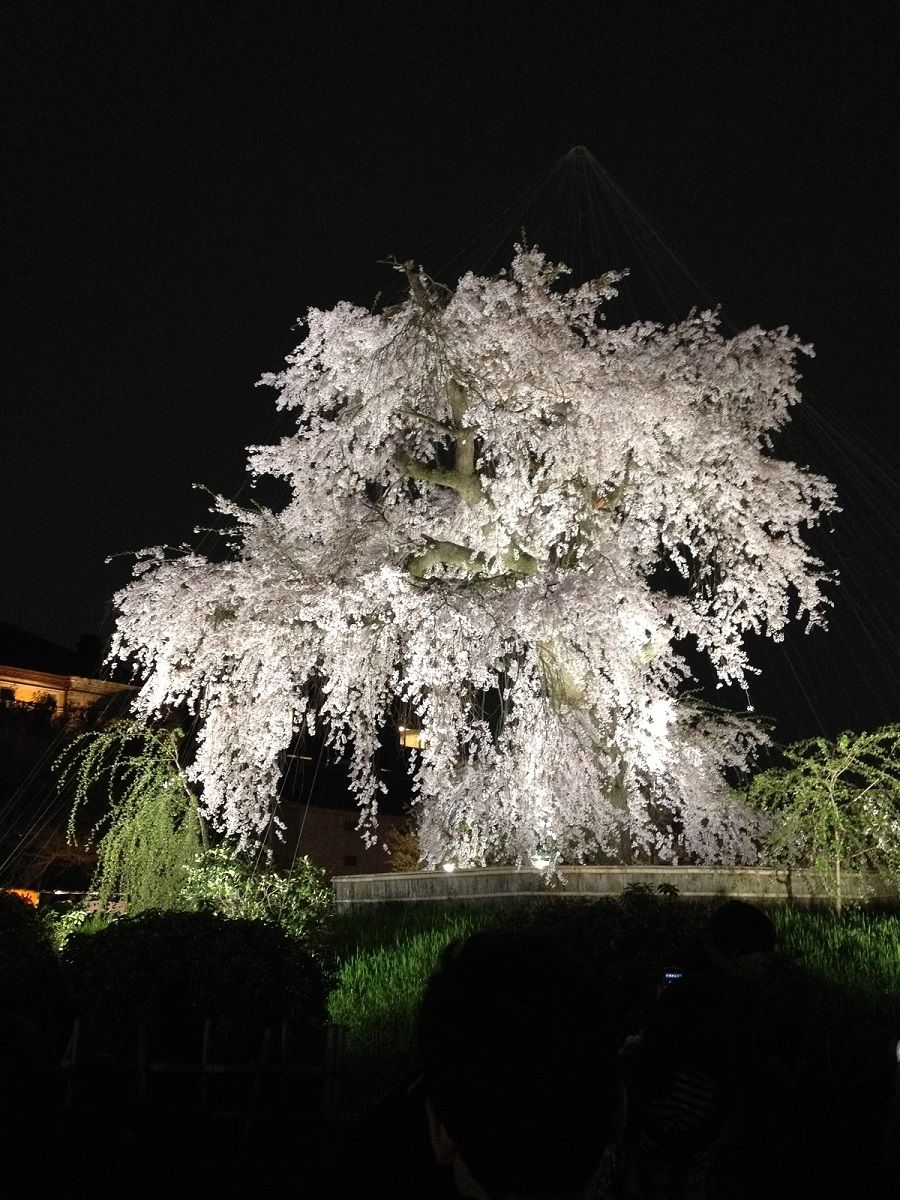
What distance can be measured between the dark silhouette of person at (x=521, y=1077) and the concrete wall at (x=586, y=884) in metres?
11.3

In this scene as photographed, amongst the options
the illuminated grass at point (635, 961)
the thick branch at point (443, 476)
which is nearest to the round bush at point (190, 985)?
the illuminated grass at point (635, 961)

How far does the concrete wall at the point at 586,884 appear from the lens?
42.8ft

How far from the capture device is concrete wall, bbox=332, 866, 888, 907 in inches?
514

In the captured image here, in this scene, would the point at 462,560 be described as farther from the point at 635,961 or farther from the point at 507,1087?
the point at 507,1087

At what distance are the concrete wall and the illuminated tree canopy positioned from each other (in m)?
0.56

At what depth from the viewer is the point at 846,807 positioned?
12602mm

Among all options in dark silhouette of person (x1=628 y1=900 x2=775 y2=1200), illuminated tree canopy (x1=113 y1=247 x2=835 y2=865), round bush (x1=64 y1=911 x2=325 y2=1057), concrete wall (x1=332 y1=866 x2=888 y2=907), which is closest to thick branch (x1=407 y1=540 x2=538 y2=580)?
illuminated tree canopy (x1=113 y1=247 x2=835 y2=865)

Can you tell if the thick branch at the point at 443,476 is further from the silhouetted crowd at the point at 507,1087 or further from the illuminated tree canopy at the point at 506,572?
the silhouetted crowd at the point at 507,1087

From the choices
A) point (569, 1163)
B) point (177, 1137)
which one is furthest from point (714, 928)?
point (177, 1137)

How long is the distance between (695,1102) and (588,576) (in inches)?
428

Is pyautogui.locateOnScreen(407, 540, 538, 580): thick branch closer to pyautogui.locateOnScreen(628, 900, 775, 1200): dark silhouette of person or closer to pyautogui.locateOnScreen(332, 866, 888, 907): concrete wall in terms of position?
pyautogui.locateOnScreen(332, 866, 888, 907): concrete wall

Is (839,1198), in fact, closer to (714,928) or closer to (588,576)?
(714,928)

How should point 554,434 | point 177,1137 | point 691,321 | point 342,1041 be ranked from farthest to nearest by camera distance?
point 691,321
point 554,434
point 342,1041
point 177,1137

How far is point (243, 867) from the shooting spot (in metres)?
16.2
